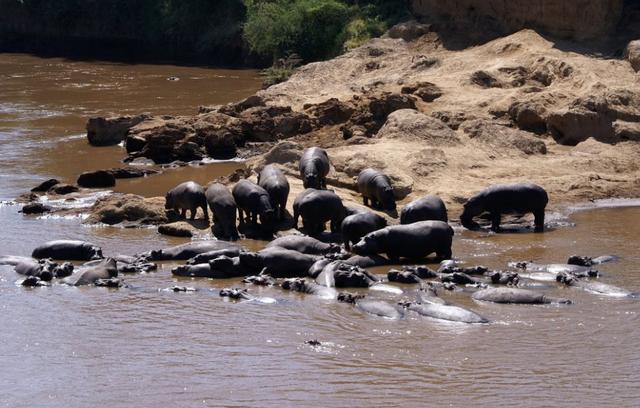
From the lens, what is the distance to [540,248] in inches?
527

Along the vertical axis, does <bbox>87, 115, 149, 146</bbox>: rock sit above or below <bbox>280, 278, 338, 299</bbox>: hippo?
below

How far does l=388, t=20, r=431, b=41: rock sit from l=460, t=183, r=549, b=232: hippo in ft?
37.9

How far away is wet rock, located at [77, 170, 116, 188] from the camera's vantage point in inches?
710

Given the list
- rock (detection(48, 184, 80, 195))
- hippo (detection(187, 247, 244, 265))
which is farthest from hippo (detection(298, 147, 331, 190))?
rock (detection(48, 184, 80, 195))

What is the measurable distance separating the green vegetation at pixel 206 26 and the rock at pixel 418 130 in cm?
1132

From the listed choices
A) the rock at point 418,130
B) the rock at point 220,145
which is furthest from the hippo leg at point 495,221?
the rock at point 220,145

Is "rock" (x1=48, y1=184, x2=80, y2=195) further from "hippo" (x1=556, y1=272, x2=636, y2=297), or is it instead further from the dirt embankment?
"hippo" (x1=556, y1=272, x2=636, y2=297)

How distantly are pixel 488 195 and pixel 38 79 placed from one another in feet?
78.2

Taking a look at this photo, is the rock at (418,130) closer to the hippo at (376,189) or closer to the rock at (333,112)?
the rock at (333,112)

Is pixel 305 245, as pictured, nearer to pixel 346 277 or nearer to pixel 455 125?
pixel 346 277

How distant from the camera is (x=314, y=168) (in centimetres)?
1562

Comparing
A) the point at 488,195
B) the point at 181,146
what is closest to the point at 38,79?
the point at 181,146

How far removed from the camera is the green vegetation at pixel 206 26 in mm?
31953

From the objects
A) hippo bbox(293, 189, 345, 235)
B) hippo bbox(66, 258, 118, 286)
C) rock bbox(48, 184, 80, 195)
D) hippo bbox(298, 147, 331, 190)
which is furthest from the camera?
rock bbox(48, 184, 80, 195)
